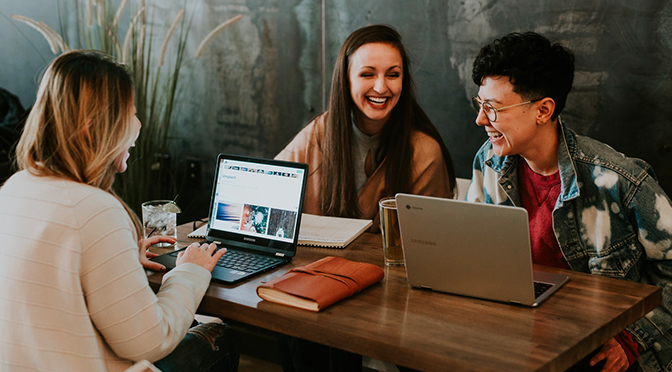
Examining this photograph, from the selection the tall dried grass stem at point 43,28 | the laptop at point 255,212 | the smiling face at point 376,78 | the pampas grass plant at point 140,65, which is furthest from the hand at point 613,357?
the tall dried grass stem at point 43,28

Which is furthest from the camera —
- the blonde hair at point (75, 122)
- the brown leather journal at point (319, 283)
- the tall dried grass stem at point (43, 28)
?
the tall dried grass stem at point (43, 28)

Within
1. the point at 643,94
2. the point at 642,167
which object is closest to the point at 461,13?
the point at 643,94

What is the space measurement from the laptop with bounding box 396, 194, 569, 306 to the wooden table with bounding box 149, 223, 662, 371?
0.03 m

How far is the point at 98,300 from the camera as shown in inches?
49.0

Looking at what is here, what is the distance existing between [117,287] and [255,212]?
2.00ft

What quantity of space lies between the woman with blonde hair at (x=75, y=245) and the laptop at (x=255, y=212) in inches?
15.8

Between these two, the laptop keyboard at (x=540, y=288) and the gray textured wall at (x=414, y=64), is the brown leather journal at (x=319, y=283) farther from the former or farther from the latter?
the gray textured wall at (x=414, y=64)

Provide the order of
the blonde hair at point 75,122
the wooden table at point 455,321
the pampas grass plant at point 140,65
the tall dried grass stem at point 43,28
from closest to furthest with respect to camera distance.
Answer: the wooden table at point 455,321 → the blonde hair at point 75,122 → the tall dried grass stem at point 43,28 → the pampas grass plant at point 140,65

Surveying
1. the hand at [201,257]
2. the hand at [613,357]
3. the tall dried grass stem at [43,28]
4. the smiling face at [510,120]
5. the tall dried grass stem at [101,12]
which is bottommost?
the hand at [613,357]

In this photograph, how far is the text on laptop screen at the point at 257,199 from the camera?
69.4 inches

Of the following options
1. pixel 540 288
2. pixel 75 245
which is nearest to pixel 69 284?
pixel 75 245

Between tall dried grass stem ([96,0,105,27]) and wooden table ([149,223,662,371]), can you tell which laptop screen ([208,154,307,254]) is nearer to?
wooden table ([149,223,662,371])

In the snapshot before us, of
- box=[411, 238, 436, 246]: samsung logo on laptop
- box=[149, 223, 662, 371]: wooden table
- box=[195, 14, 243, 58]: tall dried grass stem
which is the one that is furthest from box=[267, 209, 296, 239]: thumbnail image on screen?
box=[195, 14, 243, 58]: tall dried grass stem

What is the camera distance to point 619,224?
170cm
